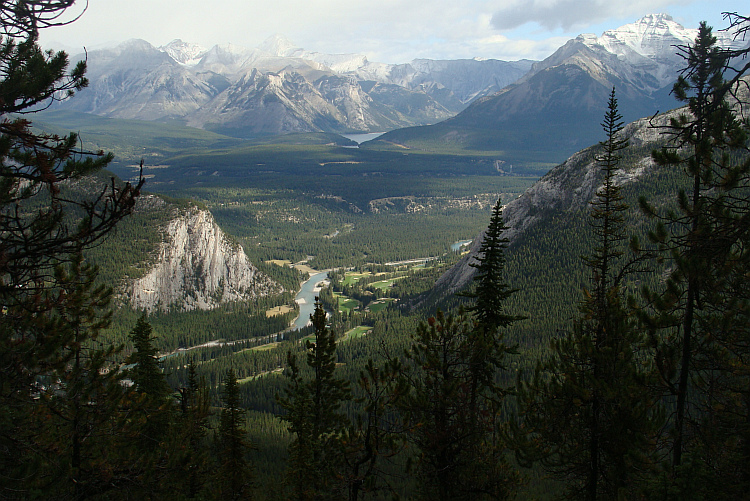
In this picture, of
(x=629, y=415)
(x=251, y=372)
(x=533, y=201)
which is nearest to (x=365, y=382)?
(x=629, y=415)

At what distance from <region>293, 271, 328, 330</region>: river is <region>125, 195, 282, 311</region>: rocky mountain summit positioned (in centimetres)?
835

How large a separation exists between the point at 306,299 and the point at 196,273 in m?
32.6

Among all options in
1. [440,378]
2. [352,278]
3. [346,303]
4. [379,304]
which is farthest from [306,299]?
[440,378]

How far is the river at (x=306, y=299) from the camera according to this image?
14962 cm

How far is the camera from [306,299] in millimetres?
170250

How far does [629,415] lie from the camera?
78.6ft

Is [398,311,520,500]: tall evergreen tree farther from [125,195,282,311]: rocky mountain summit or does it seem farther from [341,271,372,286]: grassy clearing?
[341,271,372,286]: grassy clearing

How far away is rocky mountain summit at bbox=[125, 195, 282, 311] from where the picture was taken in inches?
5620

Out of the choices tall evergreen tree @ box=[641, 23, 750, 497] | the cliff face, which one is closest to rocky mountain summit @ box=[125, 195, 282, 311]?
the cliff face

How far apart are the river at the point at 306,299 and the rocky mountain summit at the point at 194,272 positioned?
8.35 m

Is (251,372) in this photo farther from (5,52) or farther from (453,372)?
(5,52)

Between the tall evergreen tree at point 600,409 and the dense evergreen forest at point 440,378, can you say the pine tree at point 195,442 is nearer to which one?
the dense evergreen forest at point 440,378

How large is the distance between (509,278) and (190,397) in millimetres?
98903

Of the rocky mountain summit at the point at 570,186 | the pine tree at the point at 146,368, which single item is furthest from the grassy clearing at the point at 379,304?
the pine tree at the point at 146,368
